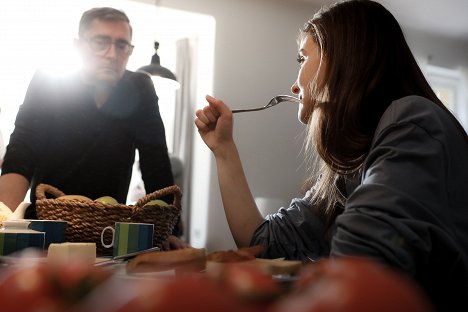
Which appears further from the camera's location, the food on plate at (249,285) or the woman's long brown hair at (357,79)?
the woman's long brown hair at (357,79)

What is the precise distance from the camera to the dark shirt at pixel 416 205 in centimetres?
48

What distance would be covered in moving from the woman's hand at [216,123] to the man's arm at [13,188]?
510 millimetres

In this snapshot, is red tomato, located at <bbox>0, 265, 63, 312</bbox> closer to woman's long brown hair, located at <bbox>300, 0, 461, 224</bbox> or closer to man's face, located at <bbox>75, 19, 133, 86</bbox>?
woman's long brown hair, located at <bbox>300, 0, 461, 224</bbox>

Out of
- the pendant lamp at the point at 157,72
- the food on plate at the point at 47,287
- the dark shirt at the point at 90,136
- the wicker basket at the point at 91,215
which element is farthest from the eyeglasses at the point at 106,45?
the food on plate at the point at 47,287

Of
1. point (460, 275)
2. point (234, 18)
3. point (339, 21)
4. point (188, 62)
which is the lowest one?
point (460, 275)

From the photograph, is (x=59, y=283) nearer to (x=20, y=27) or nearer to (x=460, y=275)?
(x=460, y=275)

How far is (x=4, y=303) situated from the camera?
135 mm

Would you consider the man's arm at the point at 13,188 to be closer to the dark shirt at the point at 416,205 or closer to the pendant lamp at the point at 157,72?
the dark shirt at the point at 416,205

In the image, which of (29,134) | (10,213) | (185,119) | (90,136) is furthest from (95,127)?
(185,119)

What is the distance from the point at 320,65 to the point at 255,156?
2554 mm

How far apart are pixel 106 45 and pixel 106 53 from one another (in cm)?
3

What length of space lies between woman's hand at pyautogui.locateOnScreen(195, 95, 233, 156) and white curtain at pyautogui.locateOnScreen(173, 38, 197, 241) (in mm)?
2259

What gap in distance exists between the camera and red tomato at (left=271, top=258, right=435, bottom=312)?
0.11 meters

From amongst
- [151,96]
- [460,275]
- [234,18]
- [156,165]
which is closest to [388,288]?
[460,275]
